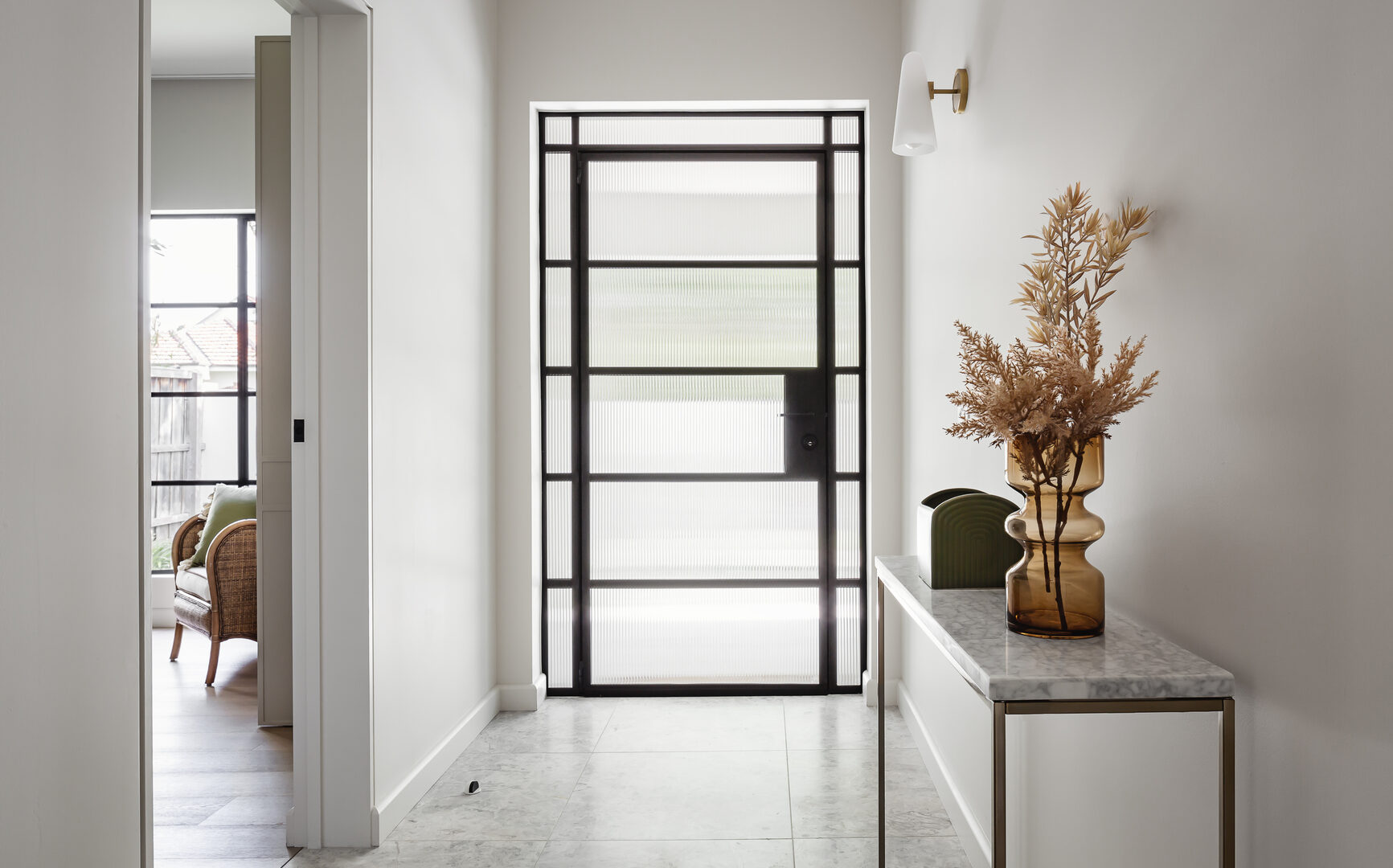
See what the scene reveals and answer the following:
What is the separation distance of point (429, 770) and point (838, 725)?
1438mm

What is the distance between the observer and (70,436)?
3.69 ft

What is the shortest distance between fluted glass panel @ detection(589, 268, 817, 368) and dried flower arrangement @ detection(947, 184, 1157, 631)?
207 cm

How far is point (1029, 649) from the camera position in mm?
1028

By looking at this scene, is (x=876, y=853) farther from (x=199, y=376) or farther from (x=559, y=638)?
(x=199, y=376)

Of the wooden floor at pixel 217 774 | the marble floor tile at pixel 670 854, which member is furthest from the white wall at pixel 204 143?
the marble floor tile at pixel 670 854

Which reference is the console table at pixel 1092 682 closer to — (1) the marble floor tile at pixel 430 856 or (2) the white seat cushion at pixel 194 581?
(1) the marble floor tile at pixel 430 856

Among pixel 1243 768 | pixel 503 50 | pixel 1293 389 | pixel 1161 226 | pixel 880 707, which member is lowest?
pixel 880 707

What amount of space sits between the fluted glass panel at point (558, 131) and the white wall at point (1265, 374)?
7.56 feet

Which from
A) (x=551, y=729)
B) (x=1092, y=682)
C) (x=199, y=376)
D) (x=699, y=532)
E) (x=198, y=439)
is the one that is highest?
(x=199, y=376)

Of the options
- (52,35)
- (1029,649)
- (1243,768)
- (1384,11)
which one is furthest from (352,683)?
(1384,11)

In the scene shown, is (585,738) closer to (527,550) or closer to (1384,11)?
(527,550)

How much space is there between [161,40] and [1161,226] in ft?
15.3

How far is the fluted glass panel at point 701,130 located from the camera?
3295 mm

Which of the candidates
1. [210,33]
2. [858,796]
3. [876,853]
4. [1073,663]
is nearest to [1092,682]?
[1073,663]
